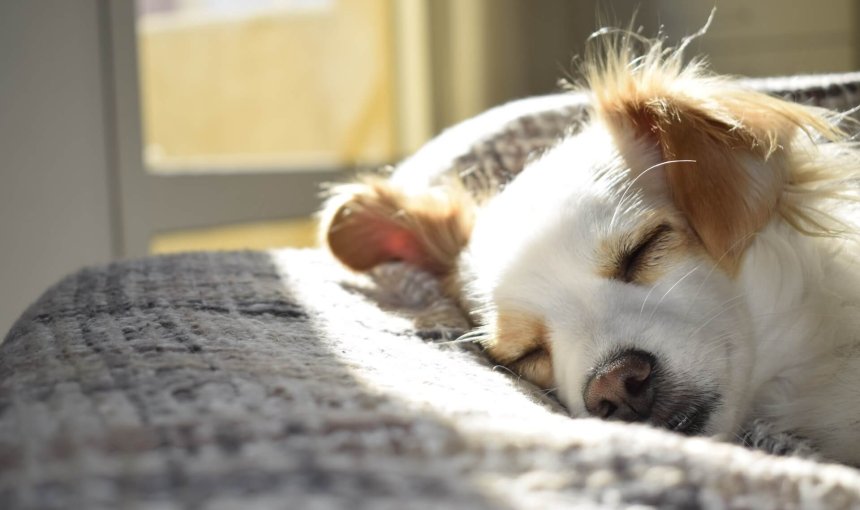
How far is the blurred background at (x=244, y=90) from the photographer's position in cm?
231

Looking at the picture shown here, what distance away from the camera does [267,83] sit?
3738mm

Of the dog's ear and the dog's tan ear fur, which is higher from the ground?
the dog's tan ear fur

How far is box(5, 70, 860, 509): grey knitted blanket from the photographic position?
53 cm

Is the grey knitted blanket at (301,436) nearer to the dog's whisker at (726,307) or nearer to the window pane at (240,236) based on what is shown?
the dog's whisker at (726,307)

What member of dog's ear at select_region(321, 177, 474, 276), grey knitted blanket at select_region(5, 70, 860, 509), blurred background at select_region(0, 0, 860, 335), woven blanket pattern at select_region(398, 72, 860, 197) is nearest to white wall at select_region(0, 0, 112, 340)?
blurred background at select_region(0, 0, 860, 335)

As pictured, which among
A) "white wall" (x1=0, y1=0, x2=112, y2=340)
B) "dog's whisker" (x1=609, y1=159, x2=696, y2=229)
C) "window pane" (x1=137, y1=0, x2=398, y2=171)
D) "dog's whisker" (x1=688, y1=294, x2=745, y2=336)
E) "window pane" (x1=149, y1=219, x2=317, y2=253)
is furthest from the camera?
"window pane" (x1=137, y1=0, x2=398, y2=171)

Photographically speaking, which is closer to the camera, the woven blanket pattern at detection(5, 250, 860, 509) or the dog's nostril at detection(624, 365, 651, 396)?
the woven blanket pattern at detection(5, 250, 860, 509)

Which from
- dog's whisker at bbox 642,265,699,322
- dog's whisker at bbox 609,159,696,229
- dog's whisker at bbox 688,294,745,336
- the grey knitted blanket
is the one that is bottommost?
dog's whisker at bbox 688,294,745,336

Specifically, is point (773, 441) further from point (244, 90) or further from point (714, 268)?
point (244, 90)

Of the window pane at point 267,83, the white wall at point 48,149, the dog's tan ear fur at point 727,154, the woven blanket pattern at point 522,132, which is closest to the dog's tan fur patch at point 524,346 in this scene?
the dog's tan ear fur at point 727,154

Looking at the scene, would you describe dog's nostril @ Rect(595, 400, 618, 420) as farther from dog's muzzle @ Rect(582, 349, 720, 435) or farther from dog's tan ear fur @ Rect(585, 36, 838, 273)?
dog's tan ear fur @ Rect(585, 36, 838, 273)

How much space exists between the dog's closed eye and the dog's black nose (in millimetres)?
164

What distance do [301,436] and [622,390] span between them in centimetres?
58

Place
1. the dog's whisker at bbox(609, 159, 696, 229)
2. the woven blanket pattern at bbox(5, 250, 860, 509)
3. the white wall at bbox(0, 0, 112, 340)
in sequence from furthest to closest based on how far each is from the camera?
1. the white wall at bbox(0, 0, 112, 340)
2. the dog's whisker at bbox(609, 159, 696, 229)
3. the woven blanket pattern at bbox(5, 250, 860, 509)
